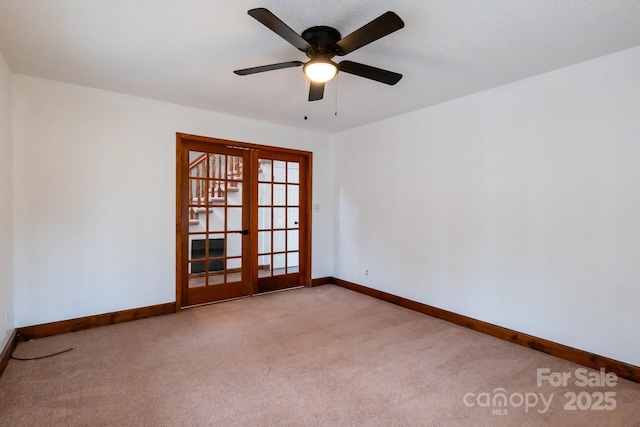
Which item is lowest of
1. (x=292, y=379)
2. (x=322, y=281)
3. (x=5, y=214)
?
(x=292, y=379)

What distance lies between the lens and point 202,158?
4199 mm

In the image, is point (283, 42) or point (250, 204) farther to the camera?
point (250, 204)

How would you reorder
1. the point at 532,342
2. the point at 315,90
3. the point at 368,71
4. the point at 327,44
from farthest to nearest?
the point at 532,342
the point at 315,90
the point at 368,71
the point at 327,44

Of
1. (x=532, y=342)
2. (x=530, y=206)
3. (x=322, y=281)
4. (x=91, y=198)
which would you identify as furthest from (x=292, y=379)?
(x=322, y=281)

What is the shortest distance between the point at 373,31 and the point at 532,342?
3013mm

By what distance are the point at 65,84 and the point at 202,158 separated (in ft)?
5.01

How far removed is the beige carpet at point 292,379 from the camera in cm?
200

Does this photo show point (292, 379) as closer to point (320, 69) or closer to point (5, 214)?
point (320, 69)

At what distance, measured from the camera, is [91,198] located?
3.39 m

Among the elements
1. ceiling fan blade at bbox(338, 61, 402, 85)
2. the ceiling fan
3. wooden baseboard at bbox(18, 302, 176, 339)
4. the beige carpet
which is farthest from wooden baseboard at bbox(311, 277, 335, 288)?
ceiling fan blade at bbox(338, 61, 402, 85)

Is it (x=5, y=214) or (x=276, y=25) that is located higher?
(x=276, y=25)

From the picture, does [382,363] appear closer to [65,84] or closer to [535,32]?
[535,32]

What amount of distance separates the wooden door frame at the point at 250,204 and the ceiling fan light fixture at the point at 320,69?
2306 millimetres

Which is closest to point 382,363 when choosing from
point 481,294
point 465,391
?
point 465,391
